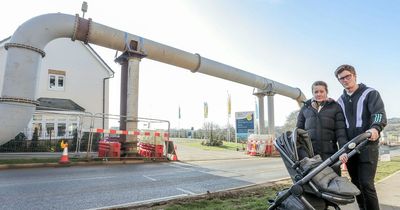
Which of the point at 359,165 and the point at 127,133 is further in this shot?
the point at 127,133

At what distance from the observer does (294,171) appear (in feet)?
12.4

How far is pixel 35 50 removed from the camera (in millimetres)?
Result: 12086

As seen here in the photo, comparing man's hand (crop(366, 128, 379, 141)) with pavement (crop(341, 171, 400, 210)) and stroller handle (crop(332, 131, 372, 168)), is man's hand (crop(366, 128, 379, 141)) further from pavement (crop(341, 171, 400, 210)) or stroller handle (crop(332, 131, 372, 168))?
pavement (crop(341, 171, 400, 210))

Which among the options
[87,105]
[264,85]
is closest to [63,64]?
[87,105]

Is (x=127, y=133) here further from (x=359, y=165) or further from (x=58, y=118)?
(x=359, y=165)

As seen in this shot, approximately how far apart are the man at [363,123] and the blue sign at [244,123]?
Answer: 2514cm

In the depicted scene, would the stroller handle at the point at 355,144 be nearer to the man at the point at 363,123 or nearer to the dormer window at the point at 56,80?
the man at the point at 363,123

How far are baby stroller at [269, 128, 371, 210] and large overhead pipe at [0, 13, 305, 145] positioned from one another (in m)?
10.5

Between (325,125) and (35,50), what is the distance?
443 inches

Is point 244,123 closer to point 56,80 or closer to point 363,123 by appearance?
point 56,80

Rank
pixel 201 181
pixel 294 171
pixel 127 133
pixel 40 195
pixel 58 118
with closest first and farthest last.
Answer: pixel 294 171, pixel 40 195, pixel 201 181, pixel 127 133, pixel 58 118

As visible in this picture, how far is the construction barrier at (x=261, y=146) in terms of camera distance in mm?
22453

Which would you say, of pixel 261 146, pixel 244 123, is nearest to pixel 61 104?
pixel 261 146

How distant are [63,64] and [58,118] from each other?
676 cm
